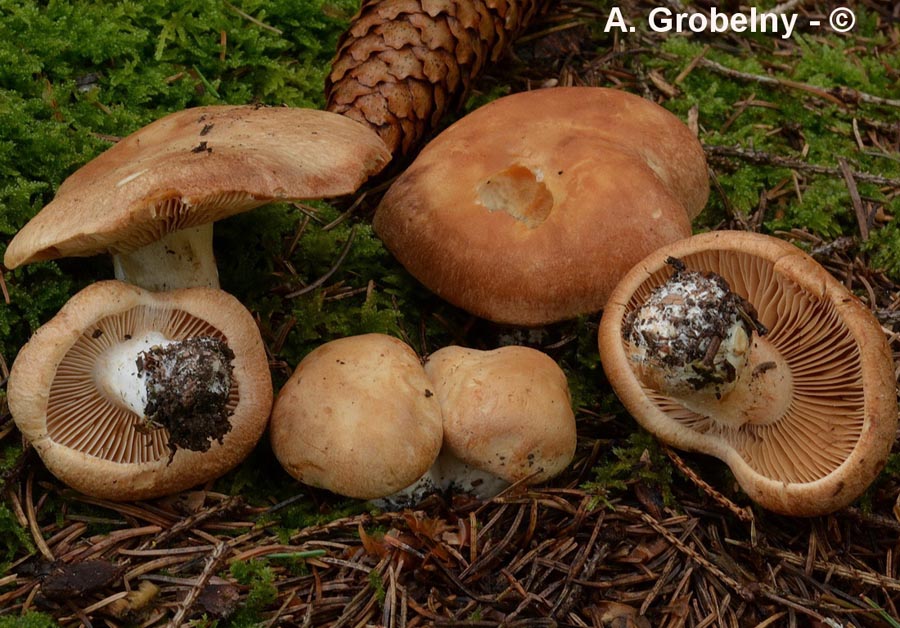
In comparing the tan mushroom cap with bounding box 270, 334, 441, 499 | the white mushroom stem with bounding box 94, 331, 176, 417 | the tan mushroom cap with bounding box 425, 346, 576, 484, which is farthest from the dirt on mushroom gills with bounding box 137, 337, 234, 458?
the tan mushroom cap with bounding box 425, 346, 576, 484

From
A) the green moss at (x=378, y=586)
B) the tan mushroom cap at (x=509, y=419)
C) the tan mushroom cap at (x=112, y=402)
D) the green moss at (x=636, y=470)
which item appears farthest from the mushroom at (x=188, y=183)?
the green moss at (x=636, y=470)

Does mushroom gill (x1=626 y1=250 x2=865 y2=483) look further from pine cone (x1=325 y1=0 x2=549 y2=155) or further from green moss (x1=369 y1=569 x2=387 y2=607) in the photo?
pine cone (x1=325 y1=0 x2=549 y2=155)

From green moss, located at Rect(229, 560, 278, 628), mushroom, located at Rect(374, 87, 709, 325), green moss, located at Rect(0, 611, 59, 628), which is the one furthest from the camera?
mushroom, located at Rect(374, 87, 709, 325)

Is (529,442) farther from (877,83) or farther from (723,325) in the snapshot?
(877,83)

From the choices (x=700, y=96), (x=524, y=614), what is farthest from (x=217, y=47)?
(x=524, y=614)

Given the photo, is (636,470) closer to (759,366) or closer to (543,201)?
(759,366)
